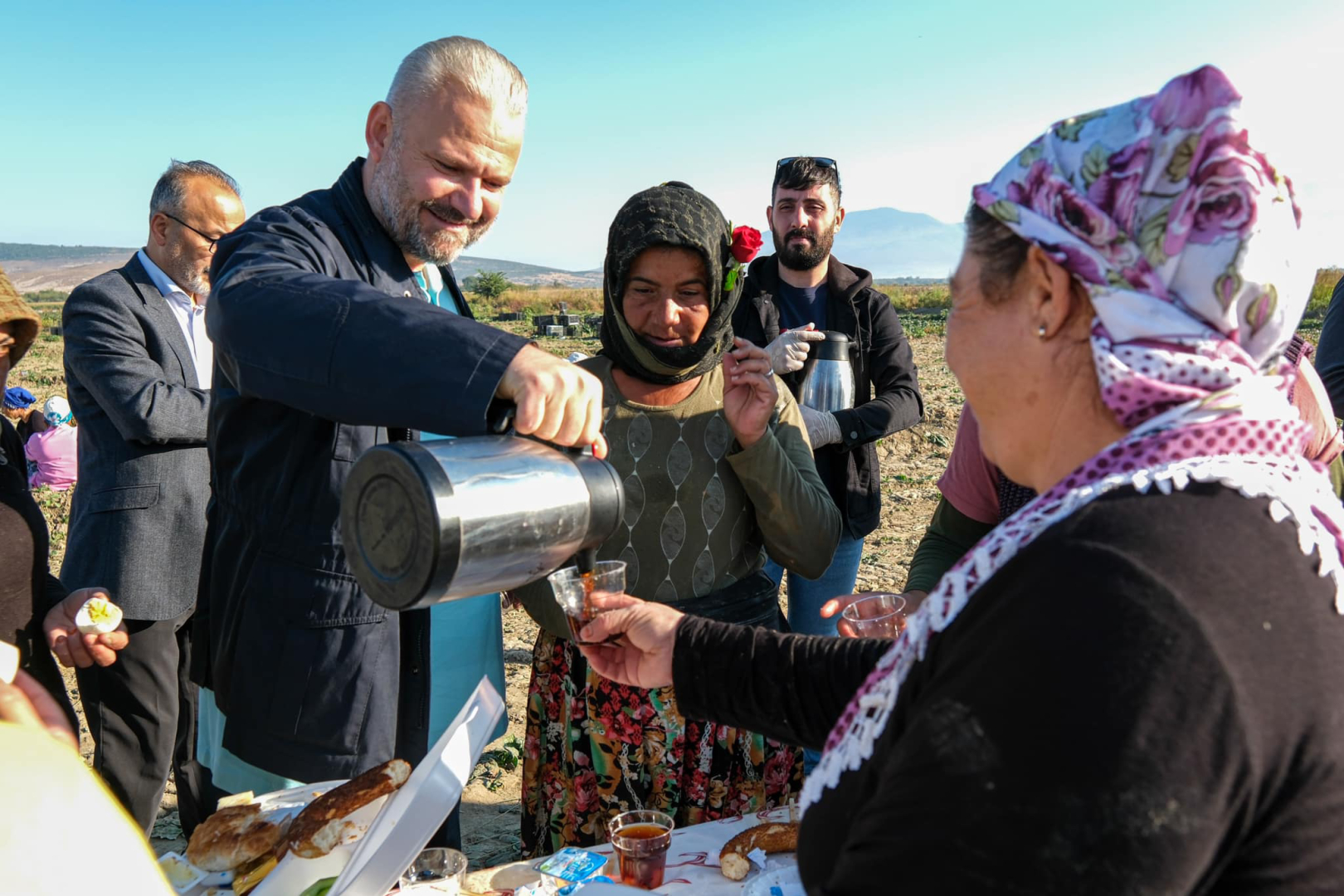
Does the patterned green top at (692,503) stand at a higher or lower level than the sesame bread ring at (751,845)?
higher

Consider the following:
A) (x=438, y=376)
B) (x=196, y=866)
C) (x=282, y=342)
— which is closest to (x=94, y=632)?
(x=196, y=866)

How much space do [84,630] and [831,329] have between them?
3262 millimetres

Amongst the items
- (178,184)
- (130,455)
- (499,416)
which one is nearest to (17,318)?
(130,455)

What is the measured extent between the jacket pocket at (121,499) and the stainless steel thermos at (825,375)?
9.16 feet

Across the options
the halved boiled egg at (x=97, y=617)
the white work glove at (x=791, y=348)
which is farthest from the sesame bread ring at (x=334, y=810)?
the white work glove at (x=791, y=348)

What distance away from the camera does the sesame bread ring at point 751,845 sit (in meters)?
1.99

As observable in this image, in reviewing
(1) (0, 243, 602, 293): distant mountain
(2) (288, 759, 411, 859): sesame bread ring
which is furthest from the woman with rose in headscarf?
(1) (0, 243, 602, 293): distant mountain

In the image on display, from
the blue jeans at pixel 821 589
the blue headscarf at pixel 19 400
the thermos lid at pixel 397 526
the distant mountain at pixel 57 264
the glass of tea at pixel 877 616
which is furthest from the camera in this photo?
the distant mountain at pixel 57 264

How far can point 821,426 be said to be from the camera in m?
4.11

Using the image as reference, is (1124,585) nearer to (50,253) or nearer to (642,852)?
(642,852)

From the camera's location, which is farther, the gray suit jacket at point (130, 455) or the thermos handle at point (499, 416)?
the gray suit jacket at point (130, 455)

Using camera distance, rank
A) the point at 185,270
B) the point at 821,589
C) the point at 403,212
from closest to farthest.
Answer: the point at 403,212
the point at 185,270
the point at 821,589

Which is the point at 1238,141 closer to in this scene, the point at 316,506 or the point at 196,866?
the point at 316,506

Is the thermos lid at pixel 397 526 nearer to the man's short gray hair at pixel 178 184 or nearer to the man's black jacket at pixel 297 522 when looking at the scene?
the man's black jacket at pixel 297 522
